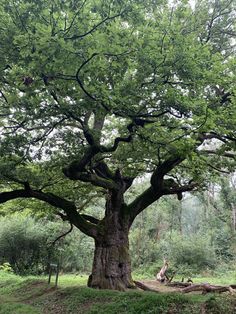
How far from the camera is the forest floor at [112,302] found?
611cm

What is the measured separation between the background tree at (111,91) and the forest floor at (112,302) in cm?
108

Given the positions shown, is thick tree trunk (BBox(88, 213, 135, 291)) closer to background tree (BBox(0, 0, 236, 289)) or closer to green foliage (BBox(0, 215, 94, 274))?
background tree (BBox(0, 0, 236, 289))

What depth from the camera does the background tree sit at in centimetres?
430

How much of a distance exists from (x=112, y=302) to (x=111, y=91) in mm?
4778

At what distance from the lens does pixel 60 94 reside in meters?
5.65

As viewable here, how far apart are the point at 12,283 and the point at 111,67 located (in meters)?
10.8

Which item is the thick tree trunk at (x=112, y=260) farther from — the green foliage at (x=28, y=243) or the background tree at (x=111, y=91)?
the green foliage at (x=28, y=243)

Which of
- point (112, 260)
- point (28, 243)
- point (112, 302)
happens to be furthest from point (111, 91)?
point (28, 243)

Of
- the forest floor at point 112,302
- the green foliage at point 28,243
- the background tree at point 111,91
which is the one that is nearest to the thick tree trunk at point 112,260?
the background tree at point 111,91

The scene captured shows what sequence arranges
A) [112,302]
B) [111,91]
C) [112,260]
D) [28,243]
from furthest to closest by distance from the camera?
[28,243], [112,260], [112,302], [111,91]

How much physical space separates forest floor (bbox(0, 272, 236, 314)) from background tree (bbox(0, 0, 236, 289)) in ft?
3.55

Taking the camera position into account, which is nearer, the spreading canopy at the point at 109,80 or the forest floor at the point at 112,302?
the spreading canopy at the point at 109,80

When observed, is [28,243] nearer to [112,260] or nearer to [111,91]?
[112,260]

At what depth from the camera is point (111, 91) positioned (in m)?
5.31
